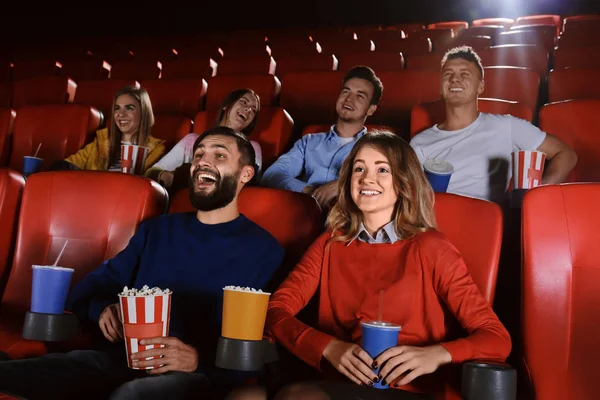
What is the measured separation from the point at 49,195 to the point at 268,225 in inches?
17.3

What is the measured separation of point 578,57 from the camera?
2.31 m

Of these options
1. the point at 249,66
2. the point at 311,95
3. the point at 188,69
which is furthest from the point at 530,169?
the point at 188,69

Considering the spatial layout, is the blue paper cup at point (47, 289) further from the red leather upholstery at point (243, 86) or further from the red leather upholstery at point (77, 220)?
the red leather upholstery at point (243, 86)

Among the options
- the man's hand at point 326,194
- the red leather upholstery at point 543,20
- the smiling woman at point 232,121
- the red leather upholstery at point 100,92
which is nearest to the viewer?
the man's hand at point 326,194

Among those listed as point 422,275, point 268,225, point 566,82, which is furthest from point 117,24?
point 422,275

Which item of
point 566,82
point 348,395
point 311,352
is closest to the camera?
point 348,395

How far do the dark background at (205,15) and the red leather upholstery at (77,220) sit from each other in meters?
3.81

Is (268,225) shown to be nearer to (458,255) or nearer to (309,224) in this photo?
(309,224)

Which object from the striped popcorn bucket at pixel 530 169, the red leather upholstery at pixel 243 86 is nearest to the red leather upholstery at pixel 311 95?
the red leather upholstery at pixel 243 86

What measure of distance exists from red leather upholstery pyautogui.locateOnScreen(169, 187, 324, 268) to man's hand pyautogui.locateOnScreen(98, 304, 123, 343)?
0.95ft

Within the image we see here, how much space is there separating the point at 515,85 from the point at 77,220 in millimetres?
1399

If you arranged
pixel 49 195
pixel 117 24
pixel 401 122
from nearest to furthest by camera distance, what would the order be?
pixel 49 195, pixel 401 122, pixel 117 24

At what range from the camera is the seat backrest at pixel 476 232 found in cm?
90

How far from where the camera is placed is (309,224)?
1.06 m
